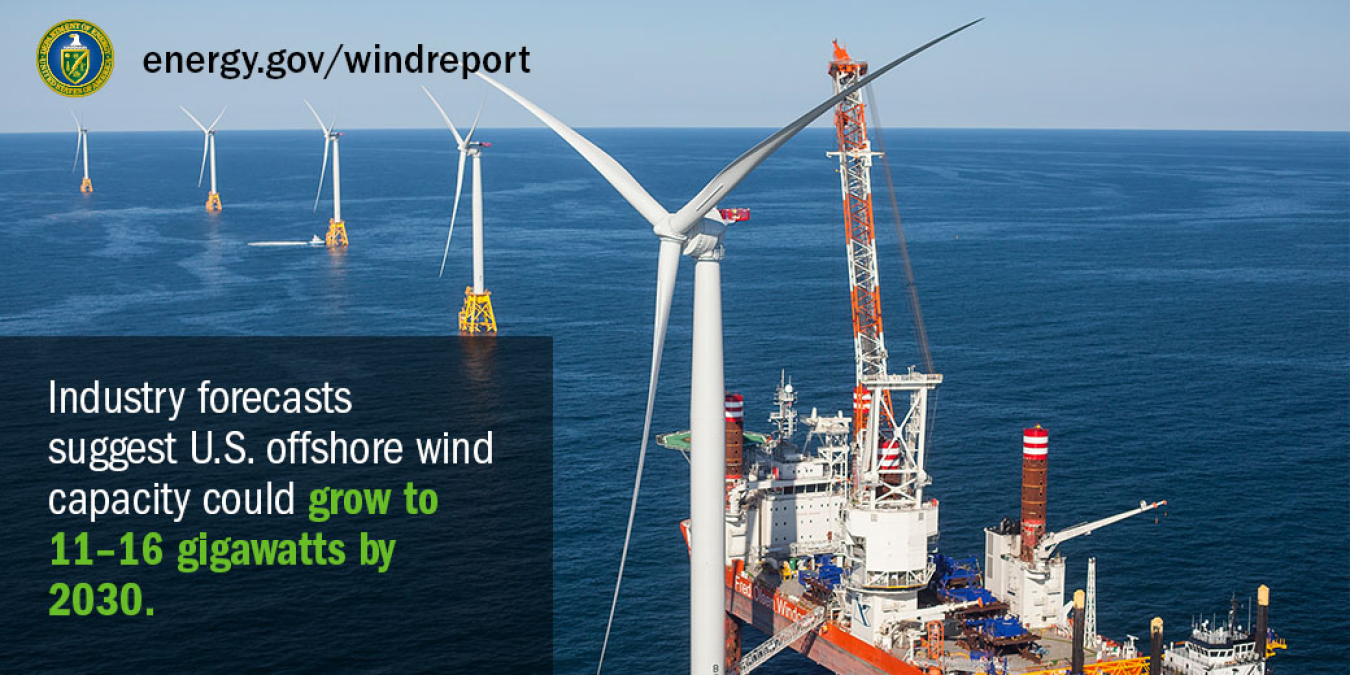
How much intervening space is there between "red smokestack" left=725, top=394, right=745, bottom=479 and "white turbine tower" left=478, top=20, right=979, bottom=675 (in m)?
55.7

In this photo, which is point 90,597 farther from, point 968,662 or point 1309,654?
point 1309,654

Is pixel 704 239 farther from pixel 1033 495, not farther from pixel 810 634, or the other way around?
pixel 810 634

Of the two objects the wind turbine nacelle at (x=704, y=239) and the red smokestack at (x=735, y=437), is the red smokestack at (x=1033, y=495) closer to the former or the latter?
the red smokestack at (x=735, y=437)

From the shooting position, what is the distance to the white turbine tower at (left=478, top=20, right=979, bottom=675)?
254 ft

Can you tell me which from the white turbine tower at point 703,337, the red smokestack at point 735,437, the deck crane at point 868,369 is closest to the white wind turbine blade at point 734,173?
the white turbine tower at point 703,337

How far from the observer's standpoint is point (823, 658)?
426ft

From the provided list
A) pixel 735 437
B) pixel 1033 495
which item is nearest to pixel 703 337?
pixel 1033 495

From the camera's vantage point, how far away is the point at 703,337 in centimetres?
8012

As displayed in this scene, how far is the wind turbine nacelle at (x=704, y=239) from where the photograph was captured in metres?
79.5

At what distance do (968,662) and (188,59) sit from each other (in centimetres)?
9809

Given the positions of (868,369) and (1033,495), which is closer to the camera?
(1033,495)

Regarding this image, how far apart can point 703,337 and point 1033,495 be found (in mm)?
55000

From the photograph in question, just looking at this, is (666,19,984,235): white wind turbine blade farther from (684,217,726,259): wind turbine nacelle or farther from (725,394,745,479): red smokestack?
(725,394,745,479): red smokestack

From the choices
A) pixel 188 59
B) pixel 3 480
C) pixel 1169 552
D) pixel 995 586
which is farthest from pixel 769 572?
pixel 3 480
